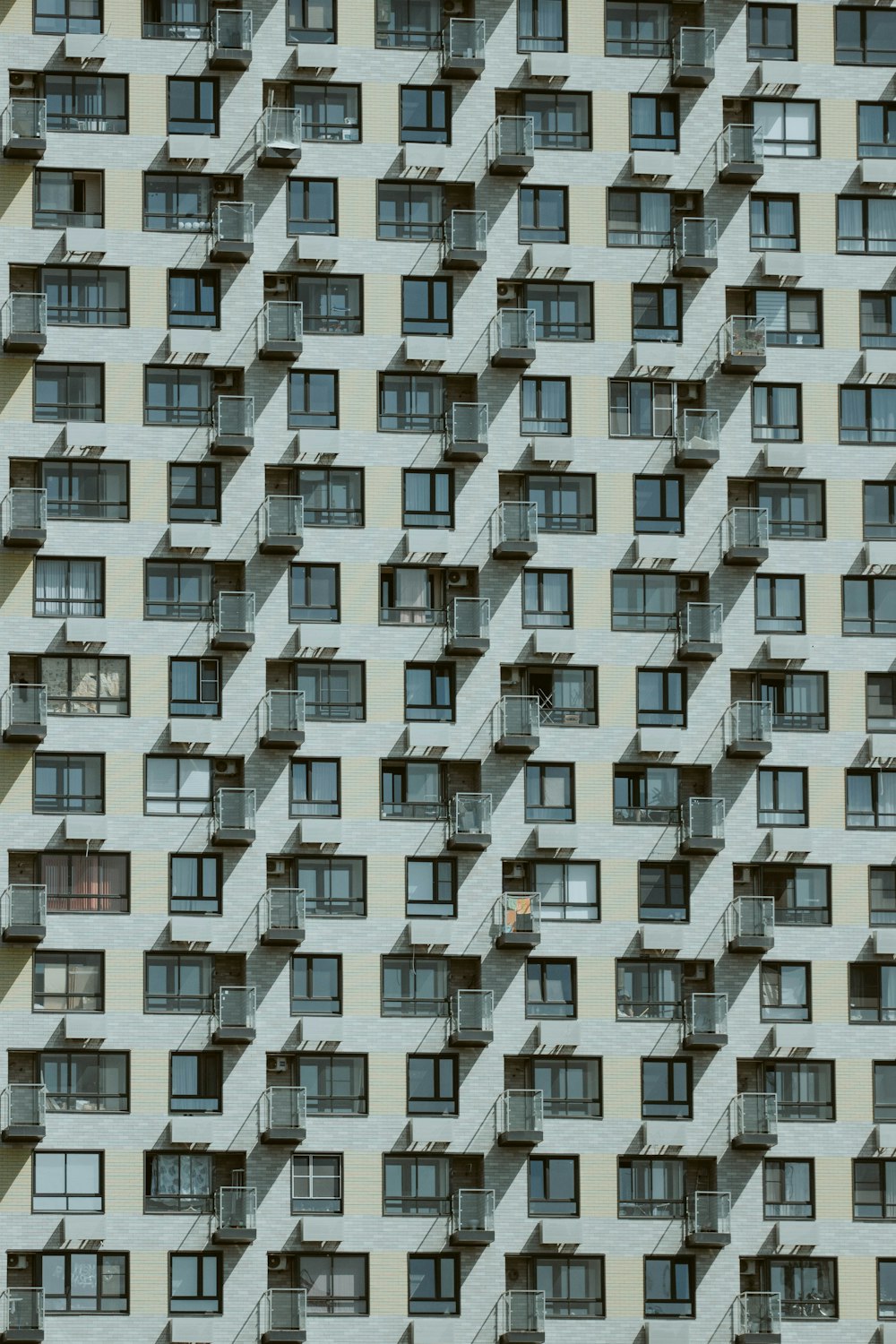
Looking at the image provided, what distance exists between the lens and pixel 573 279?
72.4 m

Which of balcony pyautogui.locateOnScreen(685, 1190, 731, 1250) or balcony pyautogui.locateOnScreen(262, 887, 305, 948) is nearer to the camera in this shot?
balcony pyautogui.locateOnScreen(262, 887, 305, 948)

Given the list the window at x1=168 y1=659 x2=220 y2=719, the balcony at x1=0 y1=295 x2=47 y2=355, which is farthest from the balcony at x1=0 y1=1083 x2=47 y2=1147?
the balcony at x1=0 y1=295 x2=47 y2=355

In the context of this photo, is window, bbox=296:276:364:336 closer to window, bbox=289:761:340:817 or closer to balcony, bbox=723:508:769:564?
balcony, bbox=723:508:769:564

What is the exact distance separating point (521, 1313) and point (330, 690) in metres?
15.5

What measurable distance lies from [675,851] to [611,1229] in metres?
9.23

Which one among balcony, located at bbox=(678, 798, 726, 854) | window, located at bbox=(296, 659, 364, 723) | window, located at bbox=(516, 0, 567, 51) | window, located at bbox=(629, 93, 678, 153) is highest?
window, located at bbox=(516, 0, 567, 51)

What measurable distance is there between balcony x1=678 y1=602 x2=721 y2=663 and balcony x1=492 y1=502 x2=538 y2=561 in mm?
4199

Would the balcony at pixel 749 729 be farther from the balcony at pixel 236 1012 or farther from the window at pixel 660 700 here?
the balcony at pixel 236 1012

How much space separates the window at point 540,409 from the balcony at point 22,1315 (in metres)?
24.0

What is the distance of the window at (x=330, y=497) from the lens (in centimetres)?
7094

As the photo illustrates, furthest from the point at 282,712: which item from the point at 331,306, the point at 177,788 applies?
the point at 331,306

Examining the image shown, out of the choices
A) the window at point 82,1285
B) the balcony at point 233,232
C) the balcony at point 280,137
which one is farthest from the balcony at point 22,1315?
the balcony at point 280,137

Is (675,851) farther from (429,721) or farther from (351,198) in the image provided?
(351,198)

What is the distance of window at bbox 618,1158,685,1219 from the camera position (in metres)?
69.4
